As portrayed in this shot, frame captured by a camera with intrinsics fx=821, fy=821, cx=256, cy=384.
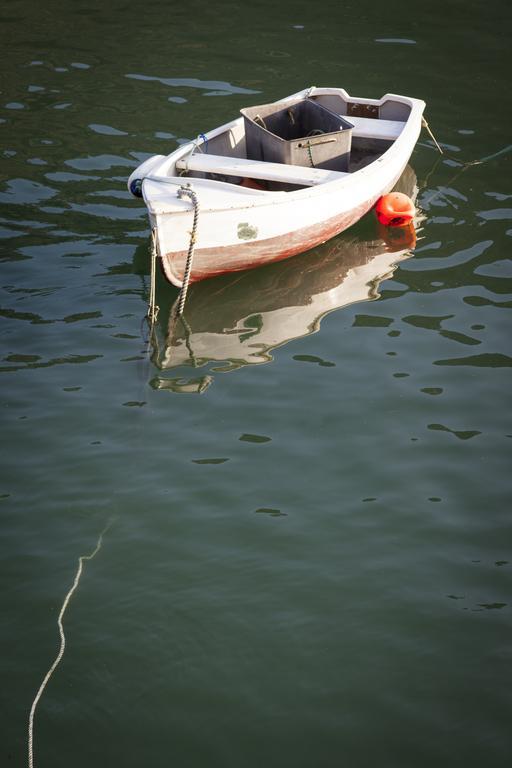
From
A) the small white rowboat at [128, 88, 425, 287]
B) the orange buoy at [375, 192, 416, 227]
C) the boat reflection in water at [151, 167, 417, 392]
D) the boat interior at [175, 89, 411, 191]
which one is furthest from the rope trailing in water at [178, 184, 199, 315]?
the orange buoy at [375, 192, 416, 227]

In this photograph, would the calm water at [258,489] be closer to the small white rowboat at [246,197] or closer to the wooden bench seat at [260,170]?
the small white rowboat at [246,197]

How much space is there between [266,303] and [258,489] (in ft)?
9.67

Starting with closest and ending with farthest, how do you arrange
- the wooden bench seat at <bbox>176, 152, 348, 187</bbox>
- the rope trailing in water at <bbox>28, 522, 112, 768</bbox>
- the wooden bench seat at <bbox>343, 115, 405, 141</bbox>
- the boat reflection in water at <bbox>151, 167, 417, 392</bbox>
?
the rope trailing in water at <bbox>28, 522, 112, 768</bbox> → the boat reflection in water at <bbox>151, 167, 417, 392</bbox> → the wooden bench seat at <bbox>176, 152, 348, 187</bbox> → the wooden bench seat at <bbox>343, 115, 405, 141</bbox>

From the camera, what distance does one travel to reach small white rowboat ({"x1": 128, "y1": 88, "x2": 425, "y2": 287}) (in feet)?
26.4

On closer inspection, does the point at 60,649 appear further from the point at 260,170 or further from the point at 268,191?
the point at 260,170

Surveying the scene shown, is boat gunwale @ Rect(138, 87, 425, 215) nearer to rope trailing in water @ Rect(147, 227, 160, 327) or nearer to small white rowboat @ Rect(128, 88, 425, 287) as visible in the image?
small white rowboat @ Rect(128, 88, 425, 287)

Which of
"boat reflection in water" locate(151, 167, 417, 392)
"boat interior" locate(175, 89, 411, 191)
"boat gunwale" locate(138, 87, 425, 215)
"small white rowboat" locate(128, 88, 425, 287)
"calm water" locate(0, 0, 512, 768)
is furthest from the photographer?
"boat interior" locate(175, 89, 411, 191)

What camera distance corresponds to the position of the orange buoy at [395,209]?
9680 millimetres

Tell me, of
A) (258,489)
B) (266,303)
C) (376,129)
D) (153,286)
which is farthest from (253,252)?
(258,489)

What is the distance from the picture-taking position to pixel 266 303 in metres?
8.66

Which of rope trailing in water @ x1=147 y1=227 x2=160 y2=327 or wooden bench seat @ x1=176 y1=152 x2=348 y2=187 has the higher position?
wooden bench seat @ x1=176 y1=152 x2=348 y2=187

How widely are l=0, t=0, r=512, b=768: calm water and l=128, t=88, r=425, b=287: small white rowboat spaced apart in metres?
0.43

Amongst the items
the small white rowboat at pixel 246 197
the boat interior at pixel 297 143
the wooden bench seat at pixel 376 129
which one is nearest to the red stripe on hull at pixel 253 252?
the small white rowboat at pixel 246 197

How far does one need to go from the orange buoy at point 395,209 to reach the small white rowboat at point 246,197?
0.51 ft
